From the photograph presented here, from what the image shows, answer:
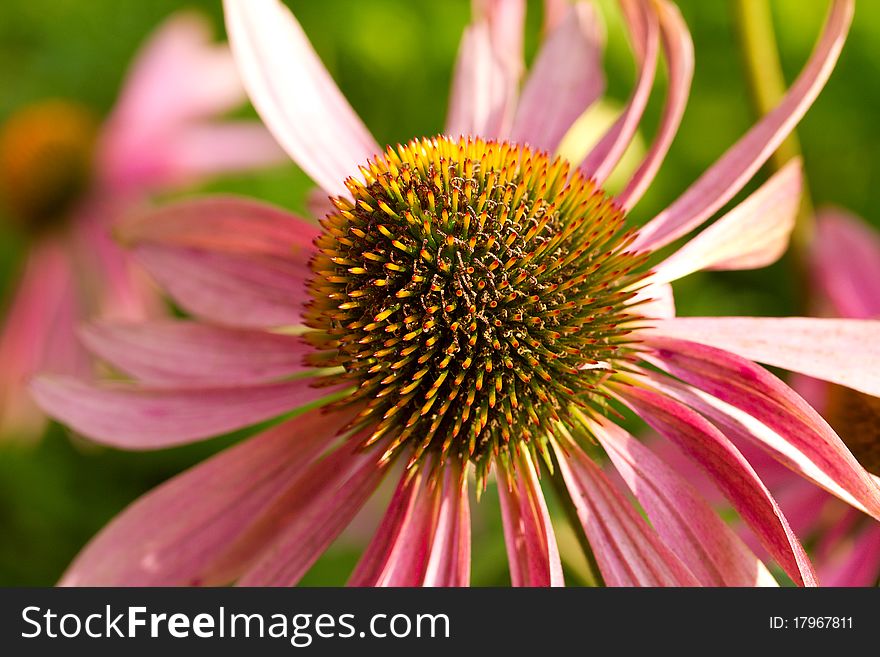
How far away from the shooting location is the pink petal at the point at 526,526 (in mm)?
956

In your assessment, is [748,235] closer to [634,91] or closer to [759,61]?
[634,91]

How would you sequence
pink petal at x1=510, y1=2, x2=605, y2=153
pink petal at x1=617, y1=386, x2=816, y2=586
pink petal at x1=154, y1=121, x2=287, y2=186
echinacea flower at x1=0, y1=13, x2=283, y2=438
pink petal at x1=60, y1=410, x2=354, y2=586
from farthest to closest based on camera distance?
echinacea flower at x1=0, y1=13, x2=283, y2=438 → pink petal at x1=154, y1=121, x2=287, y2=186 → pink petal at x1=510, y1=2, x2=605, y2=153 → pink petal at x1=60, y1=410, x2=354, y2=586 → pink petal at x1=617, y1=386, x2=816, y2=586

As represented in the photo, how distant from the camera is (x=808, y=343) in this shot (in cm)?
93

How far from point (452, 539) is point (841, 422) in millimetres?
519

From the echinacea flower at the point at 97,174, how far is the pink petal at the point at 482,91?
0.90m

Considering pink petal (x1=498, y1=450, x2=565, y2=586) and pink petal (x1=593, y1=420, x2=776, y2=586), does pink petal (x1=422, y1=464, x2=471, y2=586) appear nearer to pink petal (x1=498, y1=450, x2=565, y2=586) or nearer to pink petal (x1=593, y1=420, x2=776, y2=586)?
pink petal (x1=498, y1=450, x2=565, y2=586)

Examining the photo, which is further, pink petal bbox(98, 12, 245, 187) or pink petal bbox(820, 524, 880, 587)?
pink petal bbox(98, 12, 245, 187)

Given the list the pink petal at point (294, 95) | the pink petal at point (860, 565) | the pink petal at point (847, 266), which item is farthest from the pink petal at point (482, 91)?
the pink petal at point (860, 565)

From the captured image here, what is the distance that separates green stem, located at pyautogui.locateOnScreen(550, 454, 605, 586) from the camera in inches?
38.2

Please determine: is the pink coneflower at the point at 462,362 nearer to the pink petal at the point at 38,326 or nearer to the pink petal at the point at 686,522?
the pink petal at the point at 686,522

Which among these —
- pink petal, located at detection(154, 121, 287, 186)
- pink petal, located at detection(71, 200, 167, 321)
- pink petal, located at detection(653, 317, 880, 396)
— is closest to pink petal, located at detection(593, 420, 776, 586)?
pink petal, located at detection(653, 317, 880, 396)
